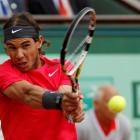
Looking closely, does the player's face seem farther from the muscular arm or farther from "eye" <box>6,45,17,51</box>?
the muscular arm

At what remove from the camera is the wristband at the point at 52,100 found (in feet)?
14.5

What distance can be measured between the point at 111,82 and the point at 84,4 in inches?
33.6

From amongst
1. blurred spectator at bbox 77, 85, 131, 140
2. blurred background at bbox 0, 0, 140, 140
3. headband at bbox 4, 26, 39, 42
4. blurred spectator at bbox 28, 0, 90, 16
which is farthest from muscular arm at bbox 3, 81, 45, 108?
blurred spectator at bbox 28, 0, 90, 16

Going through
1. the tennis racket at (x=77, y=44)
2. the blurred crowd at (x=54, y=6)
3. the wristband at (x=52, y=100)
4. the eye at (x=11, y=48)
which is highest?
the eye at (x=11, y=48)

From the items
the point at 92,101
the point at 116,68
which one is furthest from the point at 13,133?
the point at 116,68

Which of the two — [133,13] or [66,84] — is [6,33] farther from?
[133,13]

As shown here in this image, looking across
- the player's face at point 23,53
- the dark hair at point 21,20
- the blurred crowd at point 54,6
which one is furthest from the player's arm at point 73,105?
the blurred crowd at point 54,6

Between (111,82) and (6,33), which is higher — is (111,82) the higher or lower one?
the lower one

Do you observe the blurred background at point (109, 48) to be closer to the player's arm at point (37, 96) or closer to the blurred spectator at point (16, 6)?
the blurred spectator at point (16, 6)

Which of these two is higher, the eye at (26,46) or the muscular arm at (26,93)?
the eye at (26,46)

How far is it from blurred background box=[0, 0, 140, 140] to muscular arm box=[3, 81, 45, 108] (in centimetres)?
261

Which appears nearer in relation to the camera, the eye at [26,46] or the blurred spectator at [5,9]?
the eye at [26,46]

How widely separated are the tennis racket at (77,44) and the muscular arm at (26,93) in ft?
0.65

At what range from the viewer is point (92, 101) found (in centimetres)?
703
